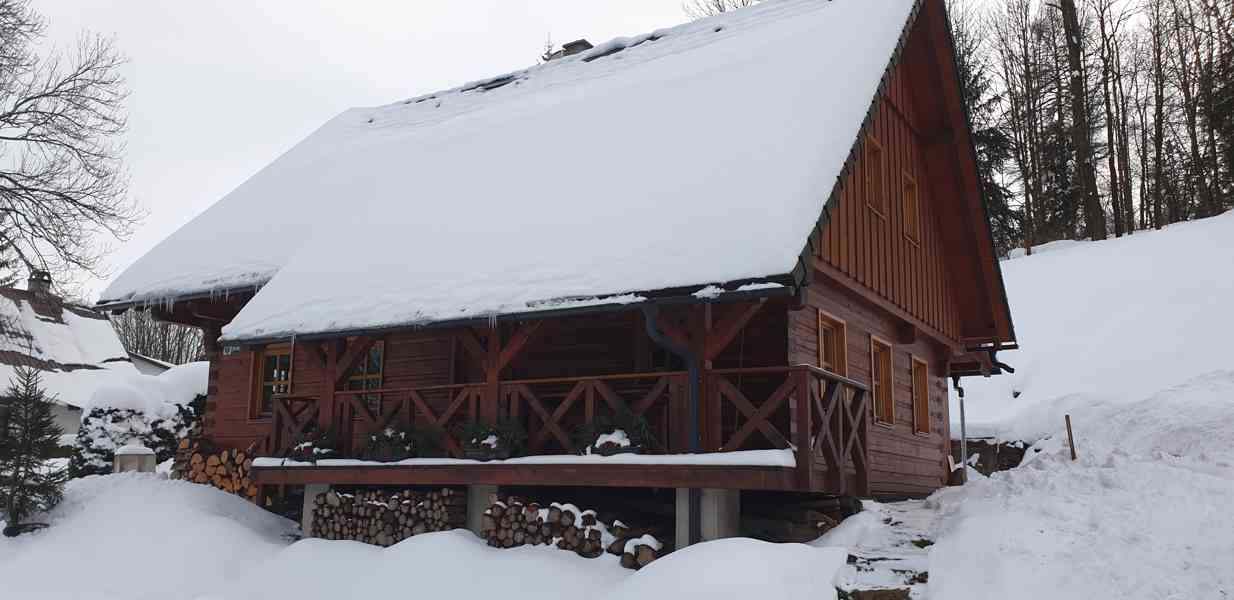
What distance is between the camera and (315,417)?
1322 centimetres

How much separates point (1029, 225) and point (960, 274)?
20441mm

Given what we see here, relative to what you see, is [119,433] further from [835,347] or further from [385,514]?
[835,347]

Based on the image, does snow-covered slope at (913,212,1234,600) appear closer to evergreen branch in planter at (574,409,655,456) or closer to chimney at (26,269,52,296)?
evergreen branch in planter at (574,409,655,456)

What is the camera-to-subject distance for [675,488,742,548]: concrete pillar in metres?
9.92

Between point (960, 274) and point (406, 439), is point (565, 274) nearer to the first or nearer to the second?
point (406, 439)

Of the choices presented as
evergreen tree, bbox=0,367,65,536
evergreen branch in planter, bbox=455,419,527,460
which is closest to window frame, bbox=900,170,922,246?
evergreen branch in planter, bbox=455,419,527,460

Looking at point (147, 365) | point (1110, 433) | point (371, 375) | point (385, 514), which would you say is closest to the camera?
point (385, 514)

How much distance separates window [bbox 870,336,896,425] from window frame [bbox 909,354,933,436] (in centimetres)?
132

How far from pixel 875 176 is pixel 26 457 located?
1240 centimetres

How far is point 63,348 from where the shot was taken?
34781mm

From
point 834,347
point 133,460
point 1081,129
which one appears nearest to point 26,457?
point 133,460

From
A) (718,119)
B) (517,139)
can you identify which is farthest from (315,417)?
(718,119)

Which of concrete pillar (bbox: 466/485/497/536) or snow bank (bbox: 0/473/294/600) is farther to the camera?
snow bank (bbox: 0/473/294/600)

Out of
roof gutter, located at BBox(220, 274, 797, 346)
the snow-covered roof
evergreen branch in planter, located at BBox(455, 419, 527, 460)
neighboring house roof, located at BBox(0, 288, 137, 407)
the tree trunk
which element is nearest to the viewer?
roof gutter, located at BBox(220, 274, 797, 346)
